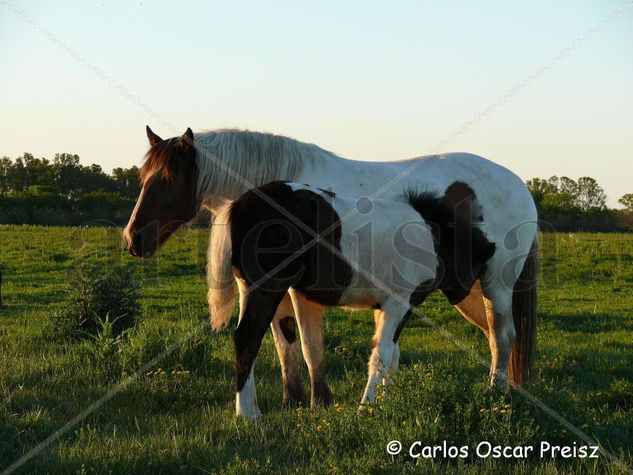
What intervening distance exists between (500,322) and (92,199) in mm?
37442

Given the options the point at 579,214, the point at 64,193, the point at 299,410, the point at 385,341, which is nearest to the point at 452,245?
the point at 385,341

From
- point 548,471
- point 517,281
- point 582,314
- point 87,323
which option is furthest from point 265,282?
point 582,314

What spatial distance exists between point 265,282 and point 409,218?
117 cm

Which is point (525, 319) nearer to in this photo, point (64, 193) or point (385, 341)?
point (385, 341)

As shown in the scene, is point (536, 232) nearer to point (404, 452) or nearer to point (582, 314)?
point (404, 452)

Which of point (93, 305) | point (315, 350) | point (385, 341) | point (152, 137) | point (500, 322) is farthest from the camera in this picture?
point (93, 305)

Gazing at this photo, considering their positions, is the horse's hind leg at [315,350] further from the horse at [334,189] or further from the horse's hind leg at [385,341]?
the horse's hind leg at [385,341]

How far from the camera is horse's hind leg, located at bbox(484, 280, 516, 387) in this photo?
6.48 m

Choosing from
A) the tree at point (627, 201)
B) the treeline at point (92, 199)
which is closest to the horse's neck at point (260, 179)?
the treeline at point (92, 199)

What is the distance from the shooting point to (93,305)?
823cm

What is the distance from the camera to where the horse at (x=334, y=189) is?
559 centimetres

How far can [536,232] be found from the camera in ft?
22.7

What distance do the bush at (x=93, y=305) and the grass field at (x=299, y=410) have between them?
0.79 feet

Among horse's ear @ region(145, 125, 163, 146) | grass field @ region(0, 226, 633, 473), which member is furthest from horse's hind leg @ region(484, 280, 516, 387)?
horse's ear @ region(145, 125, 163, 146)
